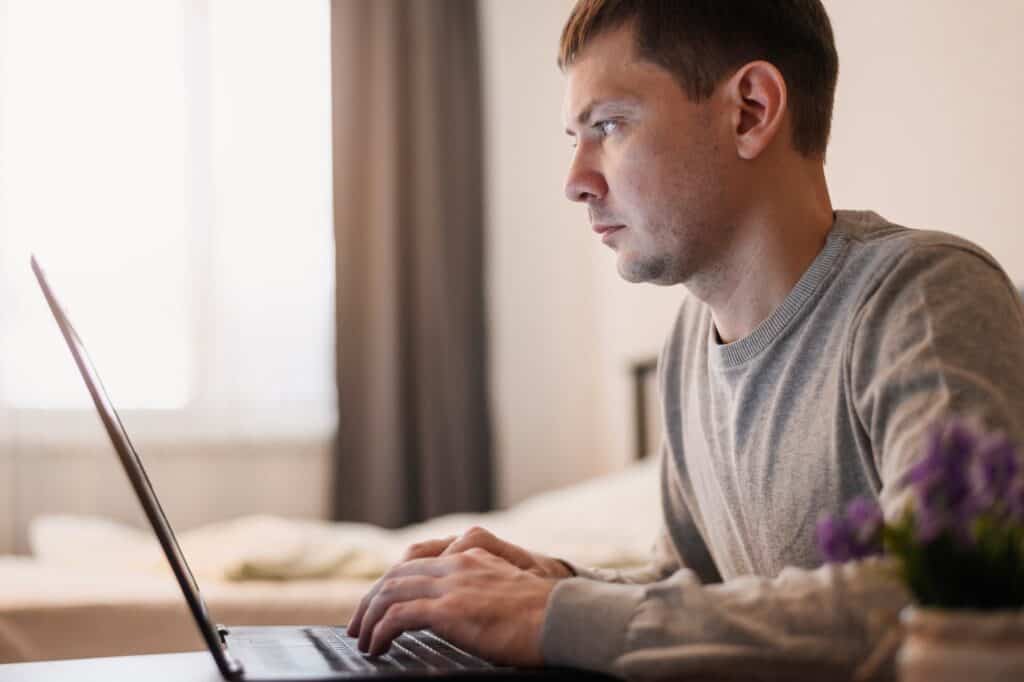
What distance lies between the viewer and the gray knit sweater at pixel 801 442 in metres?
0.68

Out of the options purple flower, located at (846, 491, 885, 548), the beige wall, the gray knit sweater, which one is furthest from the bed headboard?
purple flower, located at (846, 491, 885, 548)

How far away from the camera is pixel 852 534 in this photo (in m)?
0.51

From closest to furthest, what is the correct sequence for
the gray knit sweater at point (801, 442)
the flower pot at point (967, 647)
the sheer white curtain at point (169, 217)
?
the flower pot at point (967, 647) → the gray knit sweater at point (801, 442) → the sheer white curtain at point (169, 217)

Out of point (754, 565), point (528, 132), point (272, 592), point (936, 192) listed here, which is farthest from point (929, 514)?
point (528, 132)

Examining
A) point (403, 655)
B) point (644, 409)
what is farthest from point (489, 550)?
point (644, 409)

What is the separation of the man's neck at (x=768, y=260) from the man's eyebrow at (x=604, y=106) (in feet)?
0.58

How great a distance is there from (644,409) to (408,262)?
938mm

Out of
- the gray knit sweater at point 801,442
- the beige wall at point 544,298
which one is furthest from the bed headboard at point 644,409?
the gray knit sweater at point 801,442

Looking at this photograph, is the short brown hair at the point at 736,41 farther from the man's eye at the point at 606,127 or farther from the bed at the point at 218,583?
the bed at the point at 218,583

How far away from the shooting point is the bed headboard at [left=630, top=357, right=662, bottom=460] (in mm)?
3414

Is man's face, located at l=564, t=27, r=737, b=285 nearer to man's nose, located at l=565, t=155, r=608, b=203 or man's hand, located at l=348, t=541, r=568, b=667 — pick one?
man's nose, located at l=565, t=155, r=608, b=203

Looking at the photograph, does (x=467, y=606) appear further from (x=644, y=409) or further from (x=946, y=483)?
(x=644, y=409)

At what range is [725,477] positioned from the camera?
46.0 inches

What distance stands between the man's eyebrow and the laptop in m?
0.56
